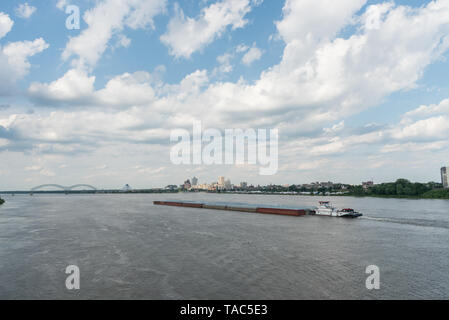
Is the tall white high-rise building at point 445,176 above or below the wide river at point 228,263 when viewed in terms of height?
above

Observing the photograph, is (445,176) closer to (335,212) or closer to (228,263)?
(335,212)

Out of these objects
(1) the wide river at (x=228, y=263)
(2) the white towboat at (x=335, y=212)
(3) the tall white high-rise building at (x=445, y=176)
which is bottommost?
(1) the wide river at (x=228, y=263)

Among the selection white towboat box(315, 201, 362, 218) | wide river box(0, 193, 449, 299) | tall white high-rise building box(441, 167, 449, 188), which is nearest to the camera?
wide river box(0, 193, 449, 299)

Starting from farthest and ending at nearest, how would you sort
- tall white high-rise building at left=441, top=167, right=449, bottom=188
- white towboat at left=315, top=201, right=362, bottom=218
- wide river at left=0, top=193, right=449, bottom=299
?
tall white high-rise building at left=441, top=167, right=449, bottom=188 → white towboat at left=315, top=201, right=362, bottom=218 → wide river at left=0, top=193, right=449, bottom=299

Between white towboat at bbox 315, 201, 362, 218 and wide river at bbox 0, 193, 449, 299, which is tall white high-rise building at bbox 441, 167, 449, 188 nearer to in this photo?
white towboat at bbox 315, 201, 362, 218

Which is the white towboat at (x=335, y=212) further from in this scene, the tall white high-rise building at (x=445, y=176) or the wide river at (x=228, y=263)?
the tall white high-rise building at (x=445, y=176)

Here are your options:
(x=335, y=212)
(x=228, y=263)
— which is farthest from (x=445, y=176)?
(x=228, y=263)

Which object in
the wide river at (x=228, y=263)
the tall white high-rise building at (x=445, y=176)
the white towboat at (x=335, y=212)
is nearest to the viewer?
the wide river at (x=228, y=263)

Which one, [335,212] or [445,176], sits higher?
[445,176]

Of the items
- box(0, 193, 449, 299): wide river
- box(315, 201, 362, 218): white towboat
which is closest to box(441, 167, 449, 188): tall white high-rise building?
box(315, 201, 362, 218): white towboat

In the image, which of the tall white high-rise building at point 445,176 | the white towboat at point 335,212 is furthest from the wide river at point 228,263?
the tall white high-rise building at point 445,176

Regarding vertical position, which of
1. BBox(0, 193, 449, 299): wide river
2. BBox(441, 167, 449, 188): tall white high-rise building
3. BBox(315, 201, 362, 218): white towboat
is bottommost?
BBox(0, 193, 449, 299): wide river
